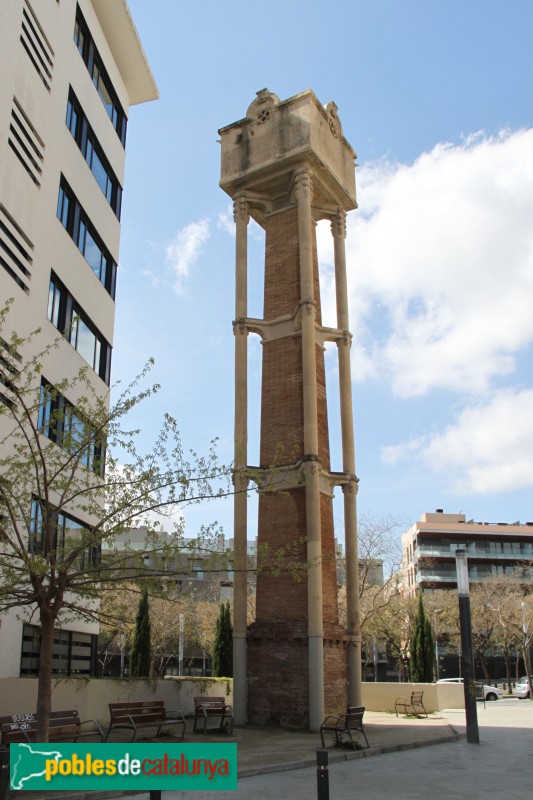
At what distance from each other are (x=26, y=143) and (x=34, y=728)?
13.1 metres

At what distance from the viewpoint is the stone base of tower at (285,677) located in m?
19.4

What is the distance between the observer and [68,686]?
679 inches

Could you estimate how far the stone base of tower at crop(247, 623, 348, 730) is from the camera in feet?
63.7

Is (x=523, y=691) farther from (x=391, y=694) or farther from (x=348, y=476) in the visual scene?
(x=348, y=476)

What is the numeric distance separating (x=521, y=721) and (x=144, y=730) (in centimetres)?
1369

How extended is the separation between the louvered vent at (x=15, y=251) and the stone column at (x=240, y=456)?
665 cm

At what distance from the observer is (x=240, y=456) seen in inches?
797

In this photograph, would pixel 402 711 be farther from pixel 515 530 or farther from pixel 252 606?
pixel 515 530

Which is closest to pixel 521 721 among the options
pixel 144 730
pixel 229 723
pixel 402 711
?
pixel 402 711

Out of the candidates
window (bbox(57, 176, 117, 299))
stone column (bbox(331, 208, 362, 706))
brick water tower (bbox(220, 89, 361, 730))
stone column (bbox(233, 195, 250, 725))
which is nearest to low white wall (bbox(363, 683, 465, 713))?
stone column (bbox(331, 208, 362, 706))

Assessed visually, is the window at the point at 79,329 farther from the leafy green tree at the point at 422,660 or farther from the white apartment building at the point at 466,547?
the white apartment building at the point at 466,547

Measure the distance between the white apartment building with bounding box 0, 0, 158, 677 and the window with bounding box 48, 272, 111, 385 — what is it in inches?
1.8

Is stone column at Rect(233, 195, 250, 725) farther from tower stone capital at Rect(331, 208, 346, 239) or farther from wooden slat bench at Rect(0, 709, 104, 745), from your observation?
wooden slat bench at Rect(0, 709, 104, 745)
